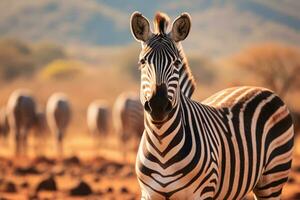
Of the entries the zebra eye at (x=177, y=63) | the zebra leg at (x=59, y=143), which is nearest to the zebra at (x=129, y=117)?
the zebra leg at (x=59, y=143)

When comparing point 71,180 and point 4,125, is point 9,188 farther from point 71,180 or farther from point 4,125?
point 4,125

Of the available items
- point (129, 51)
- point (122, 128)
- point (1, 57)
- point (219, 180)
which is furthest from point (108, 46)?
point (219, 180)

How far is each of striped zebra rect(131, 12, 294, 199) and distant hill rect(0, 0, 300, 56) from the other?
271ft

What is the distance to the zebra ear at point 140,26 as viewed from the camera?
5711mm

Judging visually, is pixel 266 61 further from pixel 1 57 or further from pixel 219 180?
pixel 1 57

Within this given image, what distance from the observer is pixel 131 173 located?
1673 centimetres

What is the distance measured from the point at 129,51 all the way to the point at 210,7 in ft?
110

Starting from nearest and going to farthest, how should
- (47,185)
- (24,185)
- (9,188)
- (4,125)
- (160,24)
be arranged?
(160,24)
(9,188)
(47,185)
(24,185)
(4,125)

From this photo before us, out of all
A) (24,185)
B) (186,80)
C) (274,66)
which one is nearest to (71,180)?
(24,185)

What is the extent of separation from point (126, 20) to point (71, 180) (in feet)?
300

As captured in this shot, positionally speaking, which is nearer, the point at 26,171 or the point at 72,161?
the point at 26,171

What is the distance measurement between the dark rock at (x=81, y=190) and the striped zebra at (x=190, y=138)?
5.59 m

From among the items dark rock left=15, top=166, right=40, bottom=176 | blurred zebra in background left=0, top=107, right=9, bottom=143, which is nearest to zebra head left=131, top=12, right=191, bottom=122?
dark rock left=15, top=166, right=40, bottom=176

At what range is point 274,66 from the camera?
32.7 m
